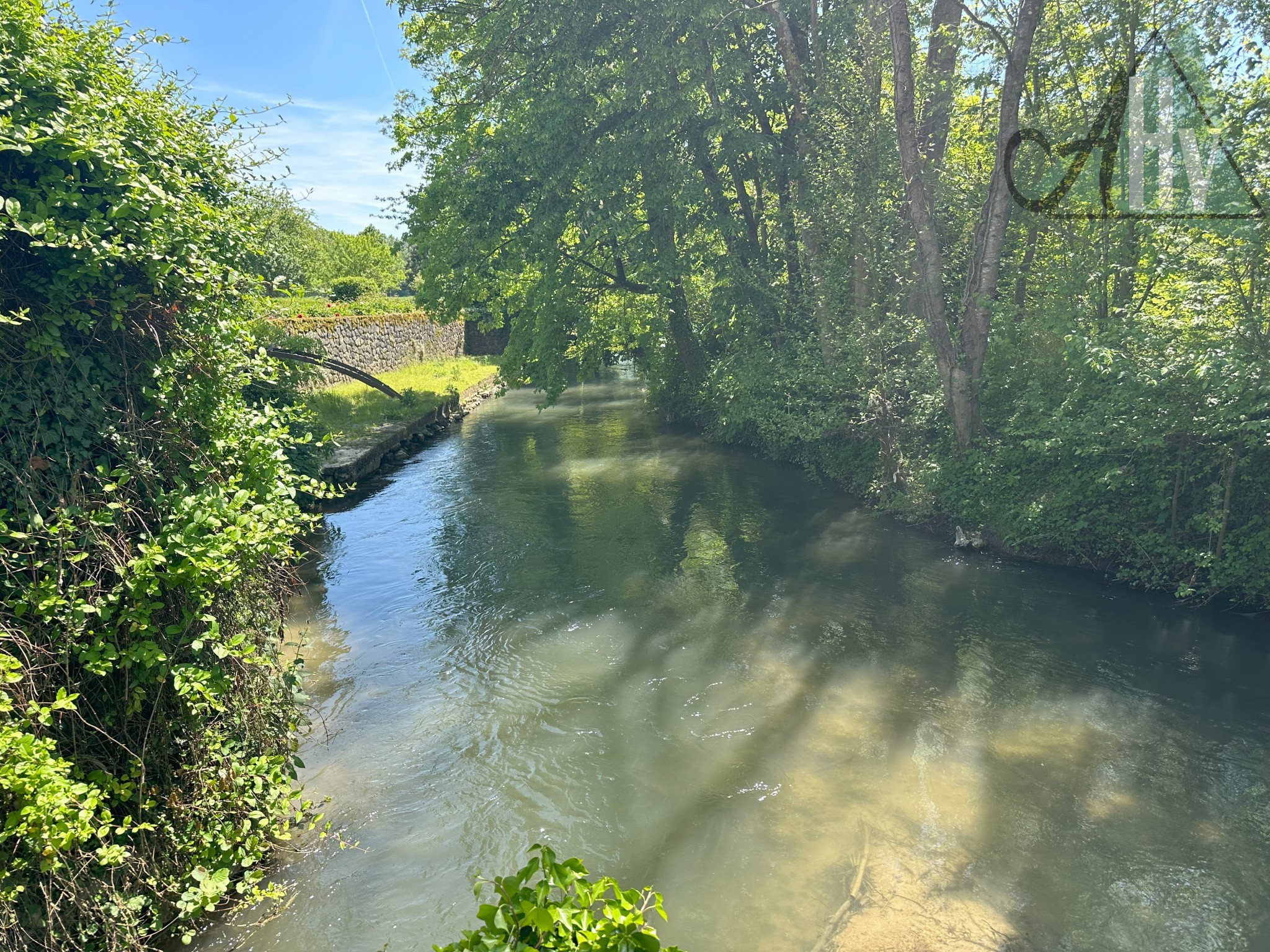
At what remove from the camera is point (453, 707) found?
7707 millimetres

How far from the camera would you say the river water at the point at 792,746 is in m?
5.09

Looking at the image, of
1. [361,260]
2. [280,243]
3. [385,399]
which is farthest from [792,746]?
[361,260]

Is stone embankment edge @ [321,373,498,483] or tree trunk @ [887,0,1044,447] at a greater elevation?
tree trunk @ [887,0,1044,447]

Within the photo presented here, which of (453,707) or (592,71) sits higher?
(592,71)

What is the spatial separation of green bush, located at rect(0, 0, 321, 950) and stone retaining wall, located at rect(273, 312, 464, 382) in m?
14.3

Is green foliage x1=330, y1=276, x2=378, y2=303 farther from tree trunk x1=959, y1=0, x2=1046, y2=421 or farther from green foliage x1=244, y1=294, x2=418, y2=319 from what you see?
tree trunk x1=959, y1=0, x2=1046, y2=421

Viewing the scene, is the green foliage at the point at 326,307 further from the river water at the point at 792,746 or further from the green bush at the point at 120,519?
the river water at the point at 792,746

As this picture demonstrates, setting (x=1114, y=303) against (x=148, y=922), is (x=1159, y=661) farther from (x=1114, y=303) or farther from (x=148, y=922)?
(x=148, y=922)

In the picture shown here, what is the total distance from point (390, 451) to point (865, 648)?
13765 mm

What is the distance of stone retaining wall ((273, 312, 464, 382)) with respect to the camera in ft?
77.7

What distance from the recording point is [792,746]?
272 inches

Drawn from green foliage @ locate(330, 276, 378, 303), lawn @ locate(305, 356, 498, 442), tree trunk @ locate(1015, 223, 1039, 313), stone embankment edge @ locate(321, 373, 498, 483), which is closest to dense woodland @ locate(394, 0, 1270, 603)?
tree trunk @ locate(1015, 223, 1039, 313)

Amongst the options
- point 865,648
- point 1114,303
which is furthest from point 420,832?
point 1114,303

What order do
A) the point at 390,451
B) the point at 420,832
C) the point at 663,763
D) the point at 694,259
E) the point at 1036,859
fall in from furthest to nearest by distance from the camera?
the point at 390,451, the point at 694,259, the point at 663,763, the point at 420,832, the point at 1036,859
